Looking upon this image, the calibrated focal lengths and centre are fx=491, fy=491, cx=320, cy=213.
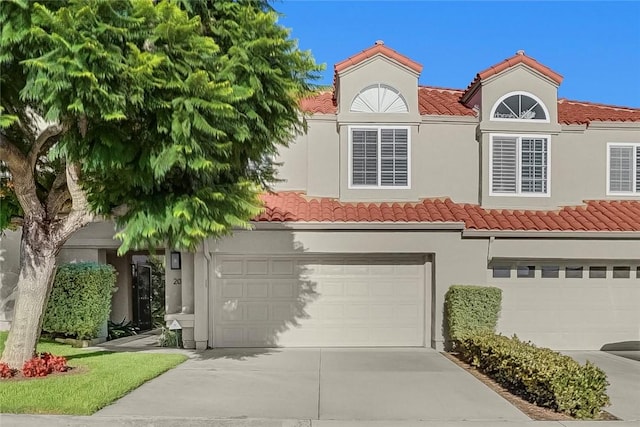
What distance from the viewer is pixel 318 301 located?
1101cm

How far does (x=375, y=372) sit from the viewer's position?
8.47 meters

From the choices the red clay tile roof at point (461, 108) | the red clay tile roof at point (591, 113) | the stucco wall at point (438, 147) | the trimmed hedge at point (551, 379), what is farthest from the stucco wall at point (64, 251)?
the red clay tile roof at point (591, 113)

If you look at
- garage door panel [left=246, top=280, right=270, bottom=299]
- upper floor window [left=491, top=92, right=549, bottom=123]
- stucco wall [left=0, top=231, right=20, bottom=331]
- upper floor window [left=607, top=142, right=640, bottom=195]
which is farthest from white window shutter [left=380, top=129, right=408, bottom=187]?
stucco wall [left=0, top=231, right=20, bottom=331]

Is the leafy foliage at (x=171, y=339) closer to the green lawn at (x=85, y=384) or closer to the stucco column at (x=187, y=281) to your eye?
the stucco column at (x=187, y=281)

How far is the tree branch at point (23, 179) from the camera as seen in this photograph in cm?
727

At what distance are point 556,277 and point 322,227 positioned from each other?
5498mm

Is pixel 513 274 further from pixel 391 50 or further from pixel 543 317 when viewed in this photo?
pixel 391 50

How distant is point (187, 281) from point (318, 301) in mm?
2974

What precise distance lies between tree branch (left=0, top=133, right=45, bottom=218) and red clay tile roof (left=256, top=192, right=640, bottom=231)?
4297mm

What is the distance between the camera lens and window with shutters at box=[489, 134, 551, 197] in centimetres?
1184

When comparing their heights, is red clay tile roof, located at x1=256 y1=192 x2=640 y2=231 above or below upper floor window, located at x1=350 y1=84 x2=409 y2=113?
below

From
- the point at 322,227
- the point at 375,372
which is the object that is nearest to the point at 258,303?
the point at 322,227

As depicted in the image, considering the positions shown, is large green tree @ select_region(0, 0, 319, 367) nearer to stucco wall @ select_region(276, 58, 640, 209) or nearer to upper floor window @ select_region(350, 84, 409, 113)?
stucco wall @ select_region(276, 58, 640, 209)

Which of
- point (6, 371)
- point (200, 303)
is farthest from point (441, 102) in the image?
point (6, 371)
